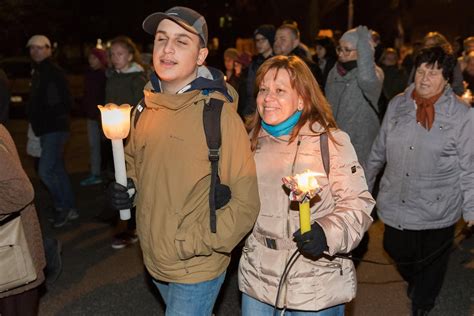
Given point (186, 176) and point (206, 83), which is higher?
point (206, 83)

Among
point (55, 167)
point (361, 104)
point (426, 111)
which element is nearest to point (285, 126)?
point (426, 111)

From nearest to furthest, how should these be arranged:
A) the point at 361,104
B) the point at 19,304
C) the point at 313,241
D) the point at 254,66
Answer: the point at 313,241 < the point at 19,304 < the point at 361,104 < the point at 254,66

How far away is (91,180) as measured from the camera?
960 cm

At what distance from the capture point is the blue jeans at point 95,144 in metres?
9.49

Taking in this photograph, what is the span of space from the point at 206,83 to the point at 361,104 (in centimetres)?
286

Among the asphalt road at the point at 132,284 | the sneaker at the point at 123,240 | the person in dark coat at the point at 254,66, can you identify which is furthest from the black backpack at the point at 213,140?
the sneaker at the point at 123,240

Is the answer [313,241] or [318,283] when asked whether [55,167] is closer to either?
[318,283]

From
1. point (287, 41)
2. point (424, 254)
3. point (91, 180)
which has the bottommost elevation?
point (91, 180)

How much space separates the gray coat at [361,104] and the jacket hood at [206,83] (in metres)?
2.62

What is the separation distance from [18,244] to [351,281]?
176cm

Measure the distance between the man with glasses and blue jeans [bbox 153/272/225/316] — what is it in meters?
2.74

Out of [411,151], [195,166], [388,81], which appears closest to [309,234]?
[195,166]

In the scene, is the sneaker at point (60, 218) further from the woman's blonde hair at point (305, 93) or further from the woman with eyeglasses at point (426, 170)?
the woman's blonde hair at point (305, 93)

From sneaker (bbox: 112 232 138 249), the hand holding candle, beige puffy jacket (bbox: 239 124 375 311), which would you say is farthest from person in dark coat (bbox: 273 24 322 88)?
the hand holding candle
